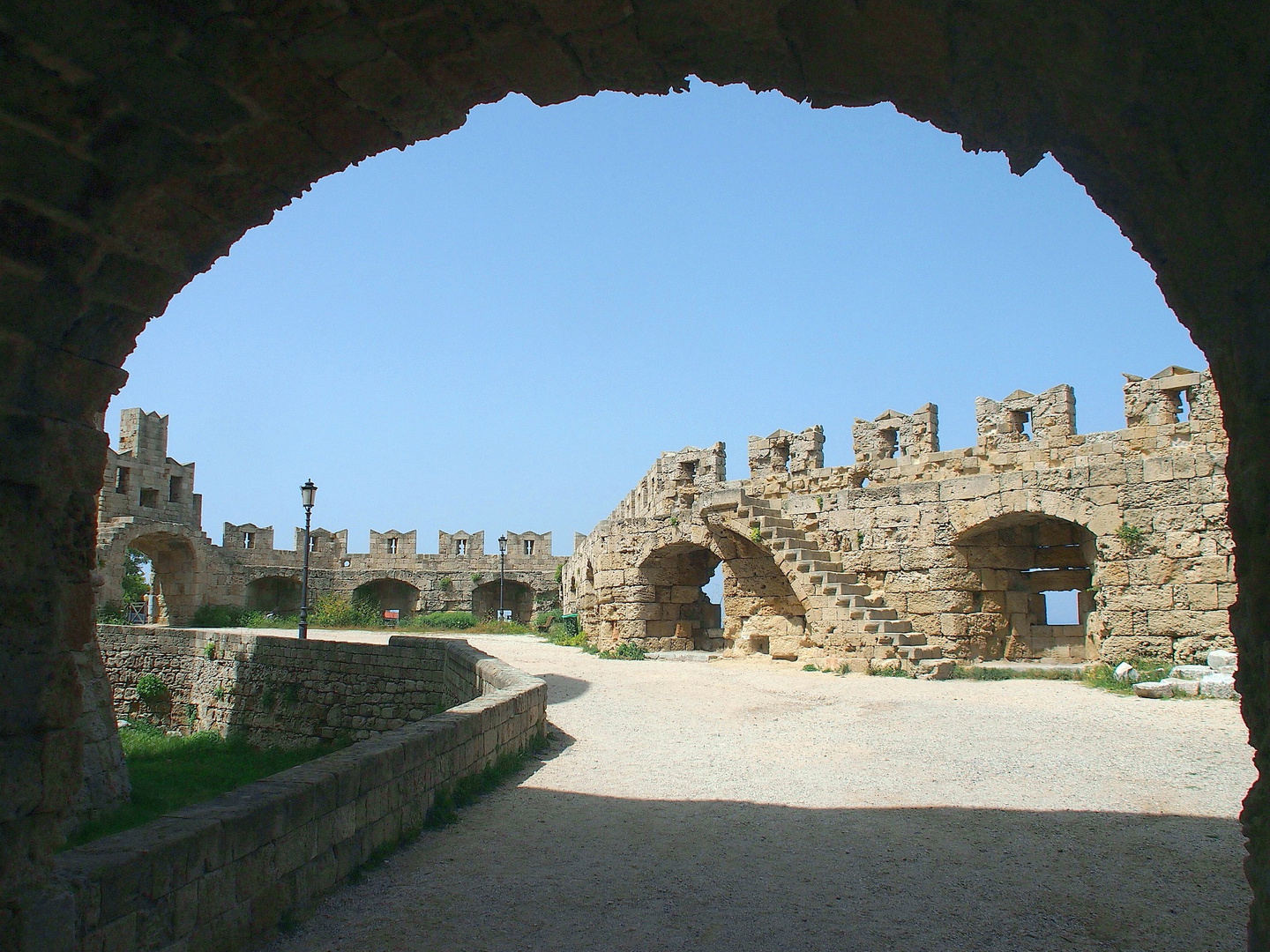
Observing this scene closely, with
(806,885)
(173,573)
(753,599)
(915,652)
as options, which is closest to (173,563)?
(173,573)

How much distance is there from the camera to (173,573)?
30.6m

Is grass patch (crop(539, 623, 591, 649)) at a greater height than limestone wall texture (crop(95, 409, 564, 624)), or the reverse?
limestone wall texture (crop(95, 409, 564, 624))

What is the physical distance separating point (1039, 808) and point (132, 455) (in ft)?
114

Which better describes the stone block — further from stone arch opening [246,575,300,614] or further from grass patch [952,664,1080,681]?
stone arch opening [246,575,300,614]

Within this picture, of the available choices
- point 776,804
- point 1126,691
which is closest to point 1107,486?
point 1126,691

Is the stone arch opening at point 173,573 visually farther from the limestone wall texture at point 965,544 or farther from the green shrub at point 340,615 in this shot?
the limestone wall texture at point 965,544

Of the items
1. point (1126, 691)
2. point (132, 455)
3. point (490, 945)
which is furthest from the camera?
point (132, 455)

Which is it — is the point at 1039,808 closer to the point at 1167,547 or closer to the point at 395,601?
the point at 1167,547

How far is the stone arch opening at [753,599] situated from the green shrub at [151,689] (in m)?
11.4

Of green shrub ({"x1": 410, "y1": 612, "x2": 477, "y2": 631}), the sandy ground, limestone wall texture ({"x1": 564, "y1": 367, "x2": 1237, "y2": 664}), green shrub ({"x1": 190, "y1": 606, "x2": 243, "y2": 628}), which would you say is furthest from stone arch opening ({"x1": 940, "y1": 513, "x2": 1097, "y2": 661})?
green shrub ({"x1": 190, "y1": 606, "x2": 243, "y2": 628})

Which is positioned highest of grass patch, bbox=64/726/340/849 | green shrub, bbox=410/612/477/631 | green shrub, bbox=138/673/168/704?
green shrub, bbox=410/612/477/631

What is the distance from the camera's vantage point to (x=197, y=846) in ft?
11.7

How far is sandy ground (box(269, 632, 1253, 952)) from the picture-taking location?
3910 millimetres

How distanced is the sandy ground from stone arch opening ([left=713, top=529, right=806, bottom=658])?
7562 millimetres
